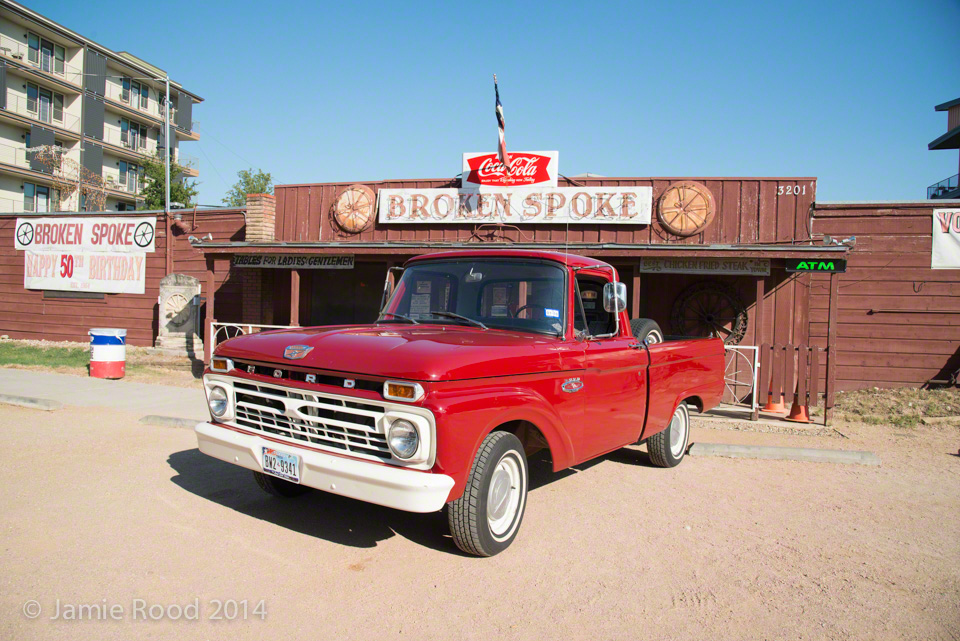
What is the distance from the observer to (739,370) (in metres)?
11.9

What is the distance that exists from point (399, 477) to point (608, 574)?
1.40 meters

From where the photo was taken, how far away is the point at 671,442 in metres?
6.23

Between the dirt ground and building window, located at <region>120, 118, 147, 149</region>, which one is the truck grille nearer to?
the dirt ground

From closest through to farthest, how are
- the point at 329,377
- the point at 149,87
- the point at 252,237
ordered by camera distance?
the point at 329,377 < the point at 252,237 < the point at 149,87

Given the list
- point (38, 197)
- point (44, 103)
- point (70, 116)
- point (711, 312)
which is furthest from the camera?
point (70, 116)

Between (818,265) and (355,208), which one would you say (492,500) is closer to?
(818,265)

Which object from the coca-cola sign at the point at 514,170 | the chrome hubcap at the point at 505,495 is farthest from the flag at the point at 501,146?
the chrome hubcap at the point at 505,495

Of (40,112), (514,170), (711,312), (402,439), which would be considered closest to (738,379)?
(711,312)

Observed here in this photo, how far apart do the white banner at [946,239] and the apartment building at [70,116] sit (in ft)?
112

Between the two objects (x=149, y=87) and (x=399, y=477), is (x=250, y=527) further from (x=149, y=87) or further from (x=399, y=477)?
(x=149, y=87)

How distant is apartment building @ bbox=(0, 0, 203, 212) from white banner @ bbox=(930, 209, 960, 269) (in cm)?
3399

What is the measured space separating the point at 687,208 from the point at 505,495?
9726mm

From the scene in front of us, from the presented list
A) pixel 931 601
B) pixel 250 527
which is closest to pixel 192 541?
pixel 250 527

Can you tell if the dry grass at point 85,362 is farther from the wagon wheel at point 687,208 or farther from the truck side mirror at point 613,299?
the wagon wheel at point 687,208
